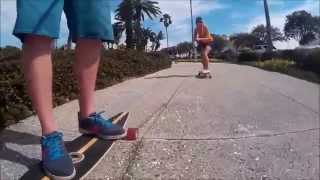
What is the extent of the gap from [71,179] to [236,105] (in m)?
5.87

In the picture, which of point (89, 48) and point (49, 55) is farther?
point (89, 48)

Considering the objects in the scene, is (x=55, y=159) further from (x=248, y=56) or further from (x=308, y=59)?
(x=248, y=56)

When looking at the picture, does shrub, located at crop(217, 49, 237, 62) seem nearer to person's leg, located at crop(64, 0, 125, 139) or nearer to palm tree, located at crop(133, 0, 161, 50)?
palm tree, located at crop(133, 0, 161, 50)

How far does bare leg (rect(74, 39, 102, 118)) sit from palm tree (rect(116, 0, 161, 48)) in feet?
1.59

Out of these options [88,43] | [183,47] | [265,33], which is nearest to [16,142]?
[88,43]

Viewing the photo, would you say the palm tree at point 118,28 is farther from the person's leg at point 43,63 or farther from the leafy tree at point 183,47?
the leafy tree at point 183,47

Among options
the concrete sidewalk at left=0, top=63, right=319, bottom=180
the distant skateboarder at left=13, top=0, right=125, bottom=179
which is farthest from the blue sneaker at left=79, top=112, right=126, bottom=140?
the concrete sidewalk at left=0, top=63, right=319, bottom=180

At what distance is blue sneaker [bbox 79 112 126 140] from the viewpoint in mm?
2869

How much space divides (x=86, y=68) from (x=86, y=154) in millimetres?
480

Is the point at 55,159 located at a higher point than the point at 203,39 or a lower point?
lower

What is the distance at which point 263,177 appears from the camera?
172 inches

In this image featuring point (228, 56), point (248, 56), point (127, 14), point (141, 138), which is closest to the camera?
point (127, 14)

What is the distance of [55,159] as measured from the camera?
233 cm

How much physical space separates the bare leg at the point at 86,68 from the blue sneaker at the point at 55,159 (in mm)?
496
